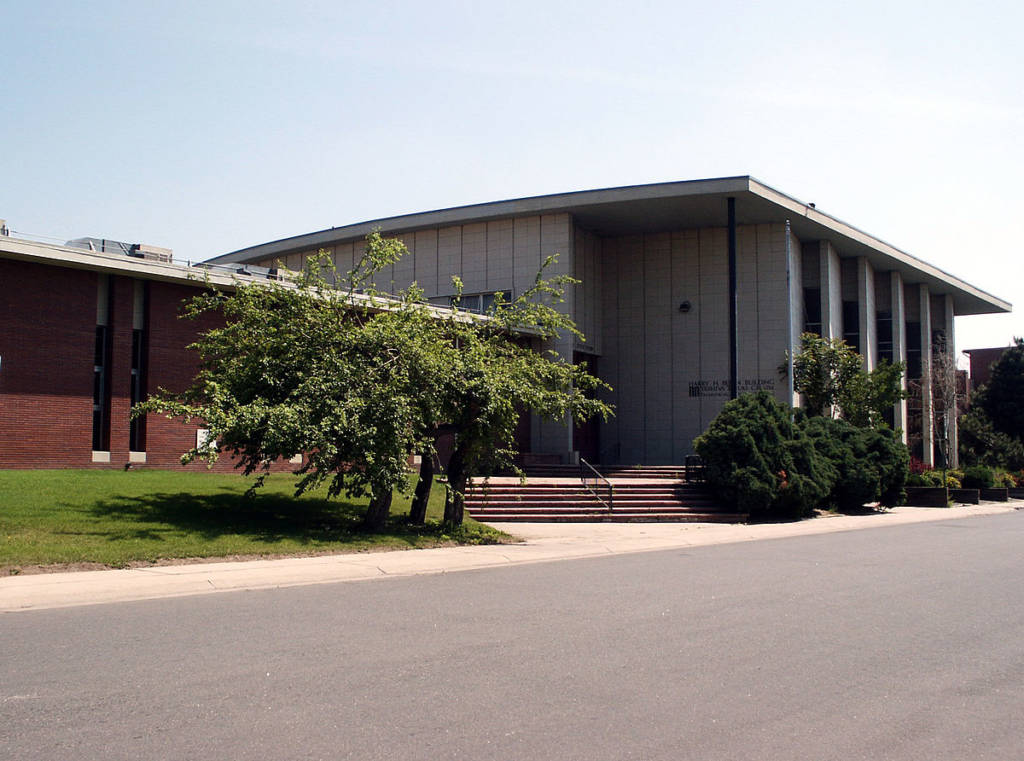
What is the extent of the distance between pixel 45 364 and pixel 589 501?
14.6m

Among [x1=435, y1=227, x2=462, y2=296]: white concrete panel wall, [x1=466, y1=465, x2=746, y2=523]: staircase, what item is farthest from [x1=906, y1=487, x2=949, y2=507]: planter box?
[x1=435, y1=227, x2=462, y2=296]: white concrete panel wall

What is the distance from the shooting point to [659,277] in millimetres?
40156

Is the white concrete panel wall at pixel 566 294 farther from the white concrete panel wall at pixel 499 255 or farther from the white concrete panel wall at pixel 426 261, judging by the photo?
the white concrete panel wall at pixel 426 261

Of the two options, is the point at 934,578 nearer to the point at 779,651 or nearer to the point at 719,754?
the point at 779,651

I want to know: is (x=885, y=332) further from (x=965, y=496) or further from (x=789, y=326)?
(x=789, y=326)

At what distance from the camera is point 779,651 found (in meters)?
8.01

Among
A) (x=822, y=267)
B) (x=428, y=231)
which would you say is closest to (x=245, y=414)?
(x=428, y=231)

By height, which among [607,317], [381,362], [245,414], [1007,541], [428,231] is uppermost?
[428,231]

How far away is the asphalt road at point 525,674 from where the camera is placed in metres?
5.41

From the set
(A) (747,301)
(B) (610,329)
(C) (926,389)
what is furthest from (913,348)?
(B) (610,329)

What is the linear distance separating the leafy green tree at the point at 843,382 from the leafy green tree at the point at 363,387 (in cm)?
2070

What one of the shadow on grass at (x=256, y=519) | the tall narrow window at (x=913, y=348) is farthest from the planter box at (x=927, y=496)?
the shadow on grass at (x=256, y=519)

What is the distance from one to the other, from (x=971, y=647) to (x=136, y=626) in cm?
792

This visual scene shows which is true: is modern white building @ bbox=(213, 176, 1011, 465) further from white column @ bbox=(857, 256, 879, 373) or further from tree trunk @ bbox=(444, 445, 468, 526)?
tree trunk @ bbox=(444, 445, 468, 526)
